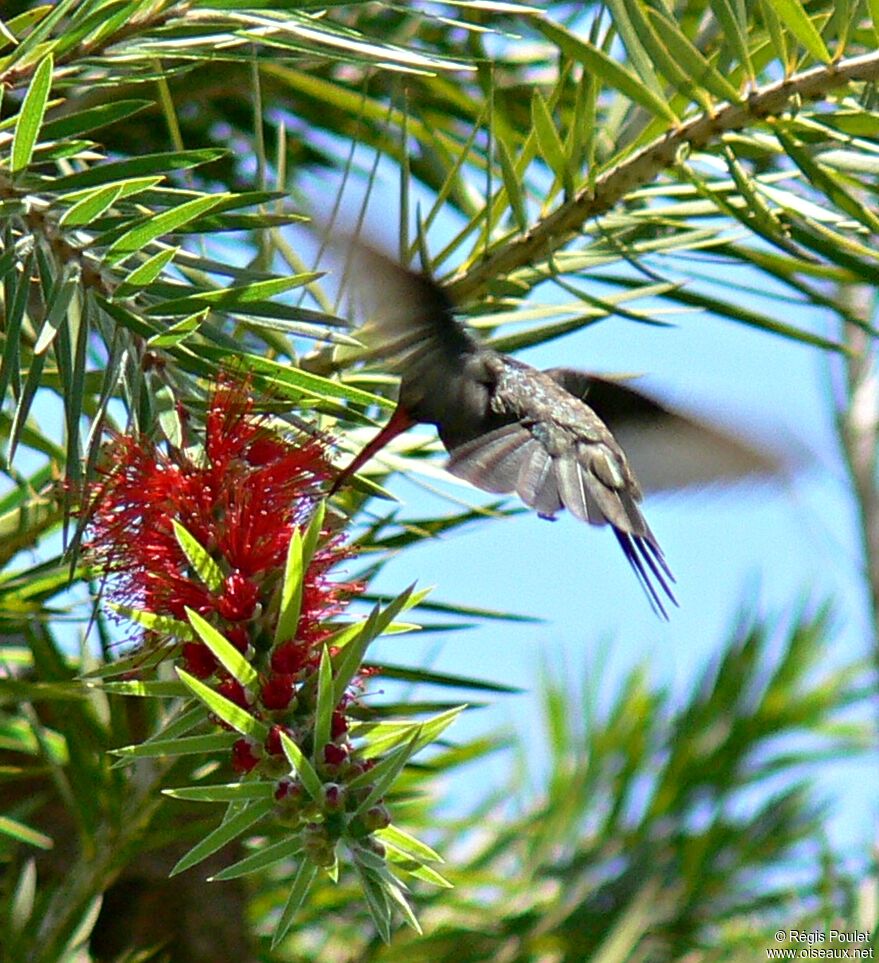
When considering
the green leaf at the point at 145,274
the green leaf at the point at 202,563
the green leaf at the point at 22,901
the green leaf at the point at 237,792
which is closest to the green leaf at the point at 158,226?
the green leaf at the point at 145,274

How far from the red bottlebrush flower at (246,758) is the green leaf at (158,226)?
0.20 meters

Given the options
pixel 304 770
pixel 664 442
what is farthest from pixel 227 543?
pixel 664 442

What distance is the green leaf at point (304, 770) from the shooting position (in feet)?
1.69

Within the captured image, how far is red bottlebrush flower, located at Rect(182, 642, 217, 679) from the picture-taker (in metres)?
0.60

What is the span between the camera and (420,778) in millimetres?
936

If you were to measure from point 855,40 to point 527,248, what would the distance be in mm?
190

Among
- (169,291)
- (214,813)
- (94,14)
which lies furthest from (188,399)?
(214,813)

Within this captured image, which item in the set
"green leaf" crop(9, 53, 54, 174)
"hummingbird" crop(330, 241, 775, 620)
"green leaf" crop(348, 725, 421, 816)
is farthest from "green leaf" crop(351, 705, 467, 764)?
"green leaf" crop(9, 53, 54, 174)

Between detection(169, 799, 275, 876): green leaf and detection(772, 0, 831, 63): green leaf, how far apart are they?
365 millimetres

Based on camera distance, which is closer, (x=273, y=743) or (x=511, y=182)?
(x=273, y=743)

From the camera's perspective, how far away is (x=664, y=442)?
1.10 m

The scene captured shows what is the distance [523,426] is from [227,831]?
480 millimetres

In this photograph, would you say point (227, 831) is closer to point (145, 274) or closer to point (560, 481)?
point (145, 274)

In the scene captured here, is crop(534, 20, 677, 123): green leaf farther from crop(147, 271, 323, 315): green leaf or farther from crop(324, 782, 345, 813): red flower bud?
crop(324, 782, 345, 813): red flower bud
